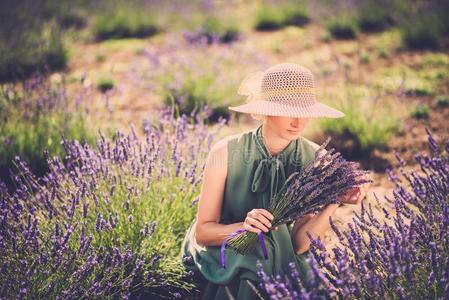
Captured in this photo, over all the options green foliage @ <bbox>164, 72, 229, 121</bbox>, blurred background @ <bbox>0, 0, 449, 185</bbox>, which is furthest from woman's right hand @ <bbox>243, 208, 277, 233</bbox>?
green foliage @ <bbox>164, 72, 229, 121</bbox>

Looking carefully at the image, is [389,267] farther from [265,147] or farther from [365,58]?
[365,58]

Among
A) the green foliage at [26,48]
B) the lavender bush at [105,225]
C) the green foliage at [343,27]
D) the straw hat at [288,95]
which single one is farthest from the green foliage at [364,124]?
the green foliage at [343,27]

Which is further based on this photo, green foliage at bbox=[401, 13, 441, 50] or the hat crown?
green foliage at bbox=[401, 13, 441, 50]

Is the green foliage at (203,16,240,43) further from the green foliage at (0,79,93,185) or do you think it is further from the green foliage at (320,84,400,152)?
the green foliage at (0,79,93,185)

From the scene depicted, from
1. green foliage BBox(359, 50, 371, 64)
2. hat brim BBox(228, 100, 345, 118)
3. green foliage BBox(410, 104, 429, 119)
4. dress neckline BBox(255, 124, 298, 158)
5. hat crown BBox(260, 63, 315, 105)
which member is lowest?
green foliage BBox(410, 104, 429, 119)

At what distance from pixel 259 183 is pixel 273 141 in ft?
0.70

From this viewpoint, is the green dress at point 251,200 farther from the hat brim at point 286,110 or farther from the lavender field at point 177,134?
the hat brim at point 286,110

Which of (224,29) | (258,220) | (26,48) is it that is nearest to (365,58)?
(224,29)

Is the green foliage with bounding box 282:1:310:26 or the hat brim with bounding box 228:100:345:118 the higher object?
the hat brim with bounding box 228:100:345:118

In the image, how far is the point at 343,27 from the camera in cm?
745

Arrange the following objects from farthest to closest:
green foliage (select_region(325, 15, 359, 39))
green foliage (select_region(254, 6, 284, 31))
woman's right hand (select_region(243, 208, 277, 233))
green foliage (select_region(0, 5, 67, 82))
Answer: green foliage (select_region(254, 6, 284, 31)) < green foliage (select_region(325, 15, 359, 39)) < green foliage (select_region(0, 5, 67, 82)) < woman's right hand (select_region(243, 208, 277, 233))

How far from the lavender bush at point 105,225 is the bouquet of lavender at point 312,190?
575mm

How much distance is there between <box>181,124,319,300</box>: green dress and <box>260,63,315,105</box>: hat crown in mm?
276

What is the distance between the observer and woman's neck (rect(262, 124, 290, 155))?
2225 mm
